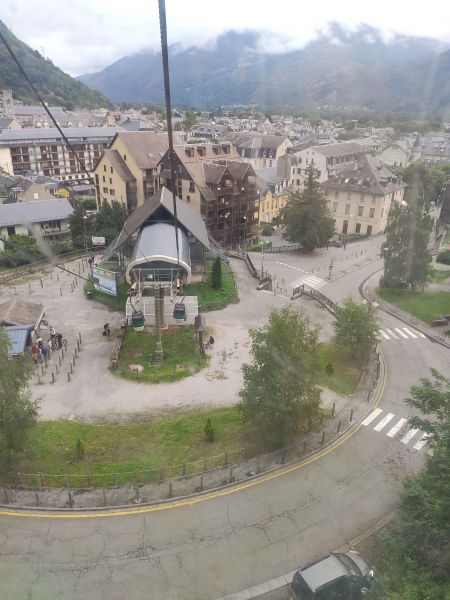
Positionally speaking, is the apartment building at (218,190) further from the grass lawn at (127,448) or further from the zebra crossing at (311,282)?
the grass lawn at (127,448)

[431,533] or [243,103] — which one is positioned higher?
[243,103]

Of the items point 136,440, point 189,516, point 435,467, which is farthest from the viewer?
point 136,440

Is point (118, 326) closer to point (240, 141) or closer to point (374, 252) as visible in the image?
point (374, 252)

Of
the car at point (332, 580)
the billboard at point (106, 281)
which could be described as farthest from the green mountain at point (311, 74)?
the car at point (332, 580)

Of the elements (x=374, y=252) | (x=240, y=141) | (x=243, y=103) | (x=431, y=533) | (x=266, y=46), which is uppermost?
(x=266, y=46)

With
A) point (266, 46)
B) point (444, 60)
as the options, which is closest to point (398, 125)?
point (444, 60)

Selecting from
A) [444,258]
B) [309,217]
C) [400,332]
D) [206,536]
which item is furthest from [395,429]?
[444,258]

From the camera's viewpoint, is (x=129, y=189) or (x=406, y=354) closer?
(x=406, y=354)

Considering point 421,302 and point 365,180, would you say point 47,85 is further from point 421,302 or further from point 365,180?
point 421,302
